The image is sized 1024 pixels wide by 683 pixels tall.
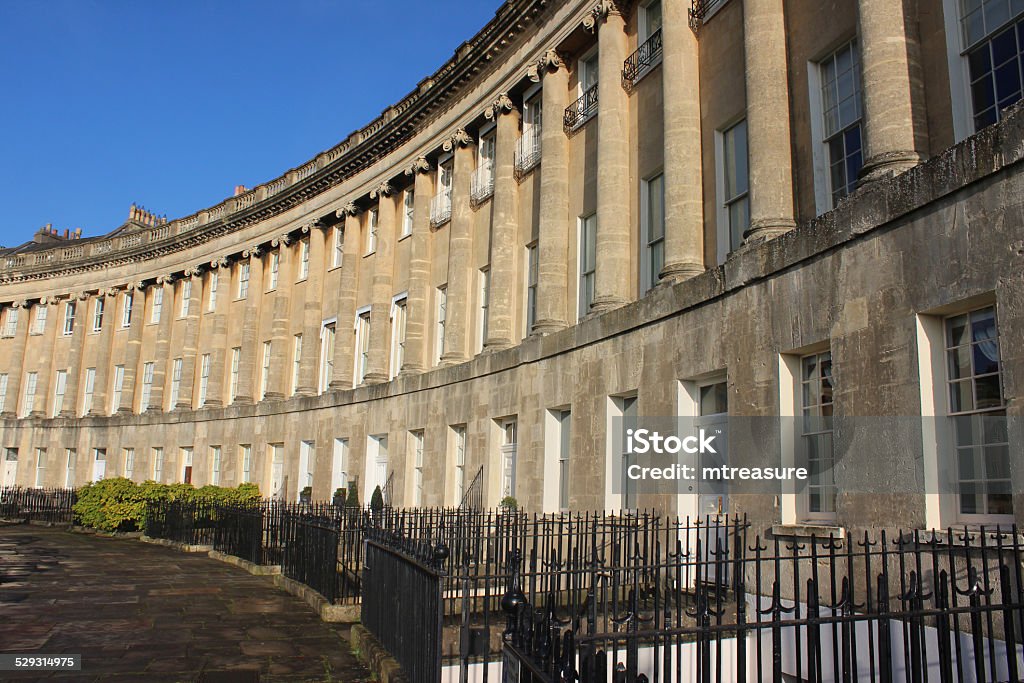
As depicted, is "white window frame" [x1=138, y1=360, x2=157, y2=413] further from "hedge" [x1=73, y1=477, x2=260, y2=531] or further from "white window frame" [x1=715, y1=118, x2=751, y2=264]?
"white window frame" [x1=715, y1=118, x2=751, y2=264]

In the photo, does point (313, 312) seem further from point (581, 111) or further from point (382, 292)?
point (581, 111)

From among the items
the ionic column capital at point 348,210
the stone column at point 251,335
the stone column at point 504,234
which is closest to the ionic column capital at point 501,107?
the stone column at point 504,234

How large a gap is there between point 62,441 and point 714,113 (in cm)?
3583

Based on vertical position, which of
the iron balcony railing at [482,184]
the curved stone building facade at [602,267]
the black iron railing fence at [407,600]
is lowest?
the black iron railing fence at [407,600]

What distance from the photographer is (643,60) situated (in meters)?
16.3

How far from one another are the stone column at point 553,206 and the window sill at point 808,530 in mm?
7966

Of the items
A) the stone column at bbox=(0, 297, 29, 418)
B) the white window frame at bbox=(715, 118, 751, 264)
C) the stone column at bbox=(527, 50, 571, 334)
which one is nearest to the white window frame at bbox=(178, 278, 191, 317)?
the stone column at bbox=(0, 297, 29, 418)

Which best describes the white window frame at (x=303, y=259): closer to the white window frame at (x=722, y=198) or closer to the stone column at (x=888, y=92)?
the white window frame at (x=722, y=198)

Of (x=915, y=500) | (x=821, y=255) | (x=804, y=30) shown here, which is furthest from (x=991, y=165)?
(x=804, y=30)

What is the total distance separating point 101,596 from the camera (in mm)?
12422

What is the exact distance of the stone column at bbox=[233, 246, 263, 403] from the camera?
105 ft

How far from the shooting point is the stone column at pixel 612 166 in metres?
15.5

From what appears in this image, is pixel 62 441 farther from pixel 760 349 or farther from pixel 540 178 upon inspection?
pixel 760 349

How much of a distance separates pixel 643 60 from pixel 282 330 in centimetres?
1873
